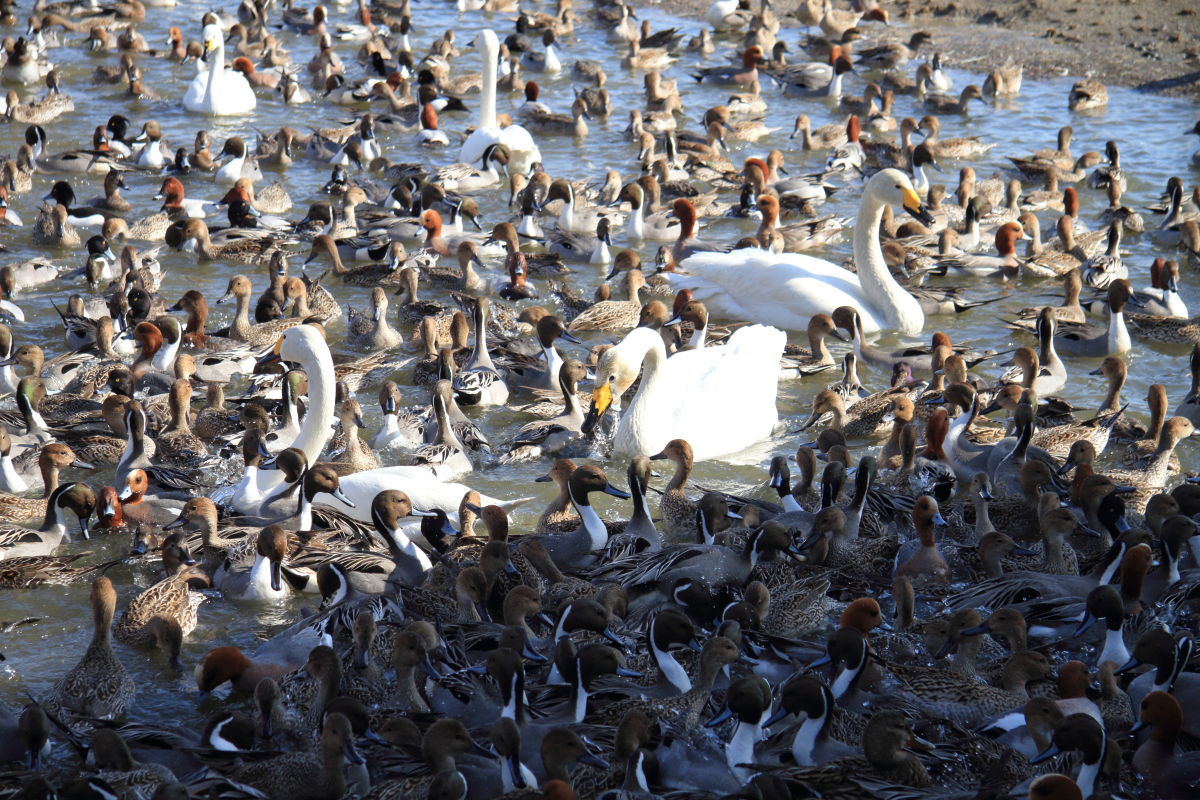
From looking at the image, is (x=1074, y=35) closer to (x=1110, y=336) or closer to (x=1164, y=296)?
(x=1164, y=296)

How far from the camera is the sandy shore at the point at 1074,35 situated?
1909cm

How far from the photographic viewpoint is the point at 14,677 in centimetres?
677

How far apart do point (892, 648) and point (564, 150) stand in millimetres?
11055

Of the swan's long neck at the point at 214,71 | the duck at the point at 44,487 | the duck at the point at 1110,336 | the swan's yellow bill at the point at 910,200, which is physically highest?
the swan's yellow bill at the point at 910,200

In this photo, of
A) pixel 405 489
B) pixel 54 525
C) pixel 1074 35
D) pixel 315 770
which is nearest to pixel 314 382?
pixel 405 489

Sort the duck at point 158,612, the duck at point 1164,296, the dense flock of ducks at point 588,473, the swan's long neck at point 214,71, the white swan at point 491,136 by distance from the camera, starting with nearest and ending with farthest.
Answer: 1. the dense flock of ducks at point 588,473
2. the duck at point 158,612
3. the duck at point 1164,296
4. the white swan at point 491,136
5. the swan's long neck at point 214,71

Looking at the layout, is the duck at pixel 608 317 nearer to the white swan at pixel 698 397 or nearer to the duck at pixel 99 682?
the white swan at pixel 698 397

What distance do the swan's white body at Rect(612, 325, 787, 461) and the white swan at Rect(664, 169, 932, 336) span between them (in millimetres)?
1643

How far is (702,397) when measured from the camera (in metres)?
9.41

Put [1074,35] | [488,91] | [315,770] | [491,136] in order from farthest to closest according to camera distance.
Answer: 1. [1074,35]
2. [488,91]
3. [491,136]
4. [315,770]

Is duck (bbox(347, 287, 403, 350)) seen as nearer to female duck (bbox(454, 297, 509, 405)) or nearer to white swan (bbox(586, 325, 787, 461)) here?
female duck (bbox(454, 297, 509, 405))

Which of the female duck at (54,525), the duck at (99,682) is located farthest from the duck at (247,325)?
the duck at (99,682)

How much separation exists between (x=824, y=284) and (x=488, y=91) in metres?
6.35

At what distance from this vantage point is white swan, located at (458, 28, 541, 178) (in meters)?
15.6
